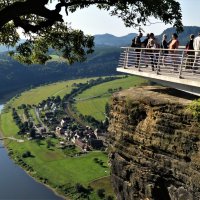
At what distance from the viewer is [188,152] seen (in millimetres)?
19734

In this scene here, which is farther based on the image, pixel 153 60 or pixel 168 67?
pixel 153 60

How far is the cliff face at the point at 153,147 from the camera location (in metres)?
19.7

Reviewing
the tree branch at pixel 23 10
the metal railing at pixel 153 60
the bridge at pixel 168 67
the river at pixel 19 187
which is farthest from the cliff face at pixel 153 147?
the river at pixel 19 187

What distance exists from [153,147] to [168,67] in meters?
6.05

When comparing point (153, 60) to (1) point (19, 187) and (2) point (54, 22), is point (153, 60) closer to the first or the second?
(2) point (54, 22)

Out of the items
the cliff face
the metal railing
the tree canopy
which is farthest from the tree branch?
the metal railing

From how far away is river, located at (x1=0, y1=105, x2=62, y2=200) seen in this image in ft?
462

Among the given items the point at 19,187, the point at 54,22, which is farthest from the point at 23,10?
the point at 19,187

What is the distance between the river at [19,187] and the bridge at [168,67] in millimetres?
113789

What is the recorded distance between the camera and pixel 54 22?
16.2 metres

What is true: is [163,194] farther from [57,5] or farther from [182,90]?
[57,5]

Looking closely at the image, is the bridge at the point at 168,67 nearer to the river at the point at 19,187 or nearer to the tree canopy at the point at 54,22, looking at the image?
the tree canopy at the point at 54,22

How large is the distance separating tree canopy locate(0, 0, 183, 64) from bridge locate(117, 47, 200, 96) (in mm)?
5709

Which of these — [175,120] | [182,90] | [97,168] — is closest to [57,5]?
[175,120]
